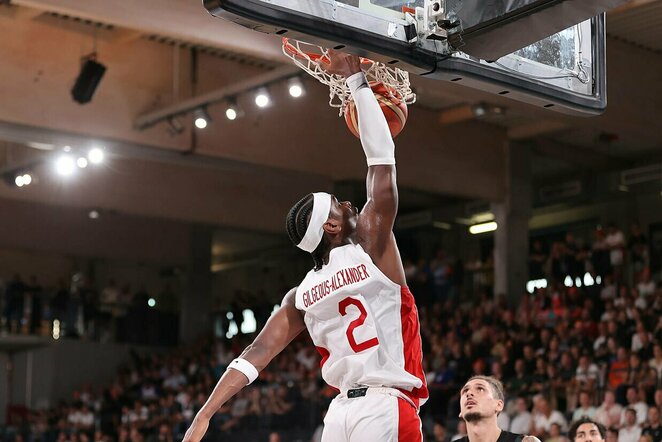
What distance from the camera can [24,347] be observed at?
27.1 meters

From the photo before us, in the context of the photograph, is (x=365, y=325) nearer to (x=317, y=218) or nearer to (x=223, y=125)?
(x=317, y=218)

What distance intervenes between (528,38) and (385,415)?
168cm

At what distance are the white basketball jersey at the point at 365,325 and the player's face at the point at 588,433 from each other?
1.80 metres

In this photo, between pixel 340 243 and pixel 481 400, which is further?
Answer: pixel 481 400

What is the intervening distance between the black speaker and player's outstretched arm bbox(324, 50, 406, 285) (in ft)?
43.5

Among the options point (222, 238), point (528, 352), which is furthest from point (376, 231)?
point (222, 238)

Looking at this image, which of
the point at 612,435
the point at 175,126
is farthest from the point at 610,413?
the point at 175,126

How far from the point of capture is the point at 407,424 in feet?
15.6

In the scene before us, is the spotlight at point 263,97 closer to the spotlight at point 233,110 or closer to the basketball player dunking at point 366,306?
the spotlight at point 233,110

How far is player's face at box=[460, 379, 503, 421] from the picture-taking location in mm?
5871

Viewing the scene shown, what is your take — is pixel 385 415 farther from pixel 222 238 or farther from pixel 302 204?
pixel 222 238

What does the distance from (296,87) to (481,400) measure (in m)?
11.4

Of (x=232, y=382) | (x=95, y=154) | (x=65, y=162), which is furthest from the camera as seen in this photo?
(x=65, y=162)

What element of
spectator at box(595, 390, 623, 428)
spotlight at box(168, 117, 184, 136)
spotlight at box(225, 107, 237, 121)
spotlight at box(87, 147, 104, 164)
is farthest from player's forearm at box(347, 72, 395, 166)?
spotlight at box(168, 117, 184, 136)
